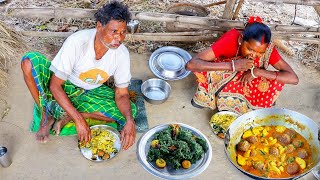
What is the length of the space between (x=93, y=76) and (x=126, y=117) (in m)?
0.43

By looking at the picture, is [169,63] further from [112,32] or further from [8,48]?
[8,48]

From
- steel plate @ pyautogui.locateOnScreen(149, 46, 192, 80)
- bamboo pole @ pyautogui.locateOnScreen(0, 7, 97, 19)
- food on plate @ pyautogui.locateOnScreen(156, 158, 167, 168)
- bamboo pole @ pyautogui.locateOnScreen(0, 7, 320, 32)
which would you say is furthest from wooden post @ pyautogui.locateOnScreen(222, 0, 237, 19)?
food on plate @ pyautogui.locateOnScreen(156, 158, 167, 168)

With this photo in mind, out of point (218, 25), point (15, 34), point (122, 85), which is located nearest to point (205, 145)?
point (122, 85)

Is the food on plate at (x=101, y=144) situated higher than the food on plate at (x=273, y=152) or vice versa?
the food on plate at (x=273, y=152)

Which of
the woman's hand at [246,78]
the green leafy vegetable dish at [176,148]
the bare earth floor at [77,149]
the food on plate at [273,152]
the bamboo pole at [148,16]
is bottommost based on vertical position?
the bare earth floor at [77,149]

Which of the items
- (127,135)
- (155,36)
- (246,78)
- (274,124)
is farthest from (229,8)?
(127,135)

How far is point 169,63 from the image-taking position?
4.30 metres

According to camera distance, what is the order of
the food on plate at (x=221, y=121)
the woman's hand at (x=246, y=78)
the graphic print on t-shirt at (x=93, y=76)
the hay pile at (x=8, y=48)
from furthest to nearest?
the hay pile at (x=8, y=48)
the food on plate at (x=221, y=121)
the woman's hand at (x=246, y=78)
the graphic print on t-shirt at (x=93, y=76)

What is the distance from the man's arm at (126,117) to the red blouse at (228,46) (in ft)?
2.88

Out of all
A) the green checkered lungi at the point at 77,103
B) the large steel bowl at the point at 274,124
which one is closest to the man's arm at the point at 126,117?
the green checkered lungi at the point at 77,103

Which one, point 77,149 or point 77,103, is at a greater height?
point 77,103

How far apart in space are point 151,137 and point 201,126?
65 centimetres

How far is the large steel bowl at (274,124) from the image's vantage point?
9.61 ft

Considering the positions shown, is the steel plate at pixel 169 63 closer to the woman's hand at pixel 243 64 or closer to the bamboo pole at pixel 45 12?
the bamboo pole at pixel 45 12
